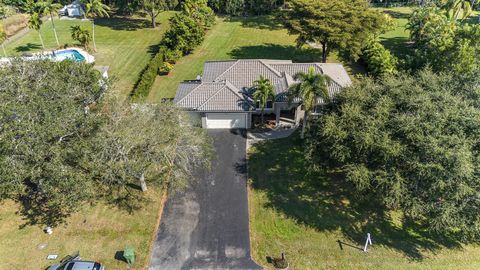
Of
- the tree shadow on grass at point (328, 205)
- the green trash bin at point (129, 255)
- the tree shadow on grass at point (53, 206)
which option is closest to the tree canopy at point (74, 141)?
the tree shadow on grass at point (53, 206)

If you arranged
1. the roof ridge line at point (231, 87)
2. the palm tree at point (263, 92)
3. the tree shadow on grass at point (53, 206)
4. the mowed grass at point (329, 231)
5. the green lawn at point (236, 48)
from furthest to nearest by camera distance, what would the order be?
the green lawn at point (236, 48) < the roof ridge line at point (231, 87) < the palm tree at point (263, 92) < the tree shadow on grass at point (53, 206) < the mowed grass at point (329, 231)

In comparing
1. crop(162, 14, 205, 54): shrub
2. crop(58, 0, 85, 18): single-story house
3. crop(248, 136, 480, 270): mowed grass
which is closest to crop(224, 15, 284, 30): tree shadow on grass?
crop(162, 14, 205, 54): shrub

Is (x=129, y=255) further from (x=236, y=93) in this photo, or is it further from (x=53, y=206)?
(x=236, y=93)

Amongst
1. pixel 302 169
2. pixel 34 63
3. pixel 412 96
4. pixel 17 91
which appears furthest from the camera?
pixel 302 169

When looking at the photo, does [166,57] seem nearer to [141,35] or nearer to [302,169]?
[141,35]

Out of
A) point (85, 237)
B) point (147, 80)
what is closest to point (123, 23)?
Result: point (147, 80)

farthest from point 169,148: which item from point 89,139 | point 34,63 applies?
point 34,63

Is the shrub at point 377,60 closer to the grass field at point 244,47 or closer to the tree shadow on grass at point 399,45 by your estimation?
the grass field at point 244,47
